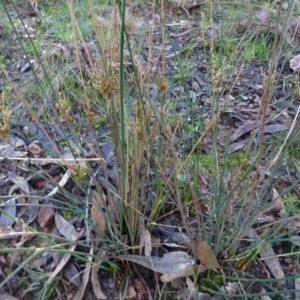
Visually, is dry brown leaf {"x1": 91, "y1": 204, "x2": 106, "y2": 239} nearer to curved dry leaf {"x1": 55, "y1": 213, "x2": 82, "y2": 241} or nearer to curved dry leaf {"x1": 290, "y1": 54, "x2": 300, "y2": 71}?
curved dry leaf {"x1": 55, "y1": 213, "x2": 82, "y2": 241}

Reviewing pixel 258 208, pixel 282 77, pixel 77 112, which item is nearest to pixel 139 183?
pixel 258 208

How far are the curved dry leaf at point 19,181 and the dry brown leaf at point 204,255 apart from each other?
477mm

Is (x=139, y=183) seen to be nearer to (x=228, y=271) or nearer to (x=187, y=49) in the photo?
(x=228, y=271)

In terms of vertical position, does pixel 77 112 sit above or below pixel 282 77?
above

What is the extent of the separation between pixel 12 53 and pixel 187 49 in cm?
67

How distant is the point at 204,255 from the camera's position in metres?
0.92

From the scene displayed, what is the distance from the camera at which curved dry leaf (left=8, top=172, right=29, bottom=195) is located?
3.79 feet

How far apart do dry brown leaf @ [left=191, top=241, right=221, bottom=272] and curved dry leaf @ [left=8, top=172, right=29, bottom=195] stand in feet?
1.56

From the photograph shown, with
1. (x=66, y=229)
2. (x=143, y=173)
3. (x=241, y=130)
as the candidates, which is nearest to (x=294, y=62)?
(x=241, y=130)

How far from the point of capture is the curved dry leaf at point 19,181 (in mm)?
1156

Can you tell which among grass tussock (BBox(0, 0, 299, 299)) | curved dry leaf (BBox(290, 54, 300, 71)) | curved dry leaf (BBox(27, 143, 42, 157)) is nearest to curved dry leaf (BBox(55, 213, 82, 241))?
grass tussock (BBox(0, 0, 299, 299))

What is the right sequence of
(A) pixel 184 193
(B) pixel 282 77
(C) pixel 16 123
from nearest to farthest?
1. (A) pixel 184 193
2. (C) pixel 16 123
3. (B) pixel 282 77

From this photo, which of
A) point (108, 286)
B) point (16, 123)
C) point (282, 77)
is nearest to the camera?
point (108, 286)

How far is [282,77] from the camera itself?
1.62 meters
